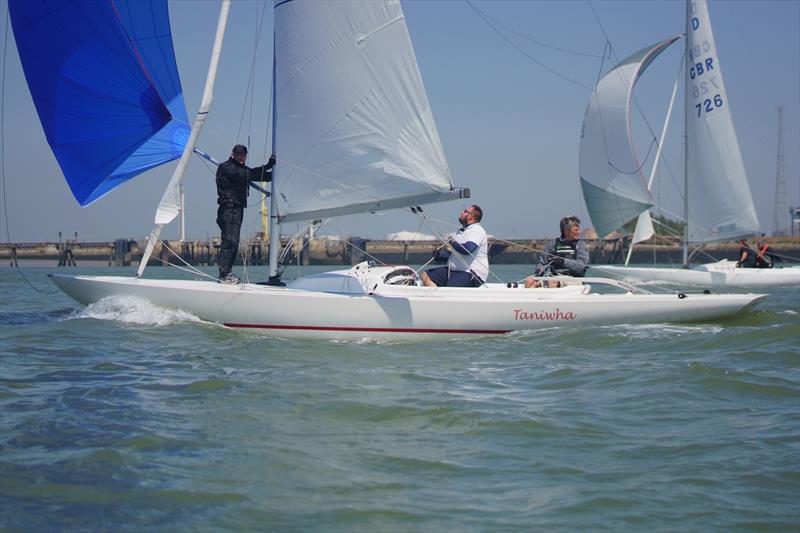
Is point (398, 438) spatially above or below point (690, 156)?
below

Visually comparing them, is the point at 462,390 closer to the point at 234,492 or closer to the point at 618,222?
the point at 234,492

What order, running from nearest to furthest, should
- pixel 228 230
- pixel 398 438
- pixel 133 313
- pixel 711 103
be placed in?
pixel 398 438 < pixel 133 313 < pixel 228 230 < pixel 711 103

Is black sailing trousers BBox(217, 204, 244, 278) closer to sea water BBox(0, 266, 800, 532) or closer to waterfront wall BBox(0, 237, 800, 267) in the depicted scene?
sea water BBox(0, 266, 800, 532)

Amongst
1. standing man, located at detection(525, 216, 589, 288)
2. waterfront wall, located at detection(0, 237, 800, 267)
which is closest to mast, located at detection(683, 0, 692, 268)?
standing man, located at detection(525, 216, 589, 288)

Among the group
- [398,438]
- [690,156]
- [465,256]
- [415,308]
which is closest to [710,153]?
[690,156]

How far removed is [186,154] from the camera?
10.7 meters

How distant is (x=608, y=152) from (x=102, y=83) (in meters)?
18.5

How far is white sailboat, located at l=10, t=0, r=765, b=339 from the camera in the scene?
32.5 ft

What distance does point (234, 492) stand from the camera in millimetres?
4250

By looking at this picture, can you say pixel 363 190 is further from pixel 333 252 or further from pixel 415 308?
pixel 333 252

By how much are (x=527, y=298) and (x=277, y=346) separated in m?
2.88

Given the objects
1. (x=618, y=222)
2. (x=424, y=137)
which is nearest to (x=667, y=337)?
(x=424, y=137)

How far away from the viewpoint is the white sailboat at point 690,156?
25.7 m

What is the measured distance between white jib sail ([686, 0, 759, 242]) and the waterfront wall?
26.8 m
